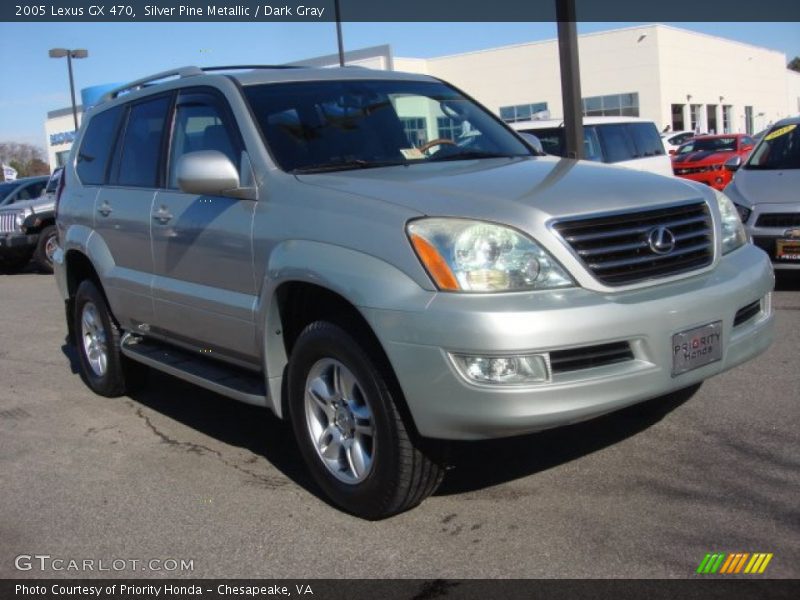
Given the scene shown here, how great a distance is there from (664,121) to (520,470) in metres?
47.2

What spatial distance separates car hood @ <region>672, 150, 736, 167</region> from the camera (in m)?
21.4

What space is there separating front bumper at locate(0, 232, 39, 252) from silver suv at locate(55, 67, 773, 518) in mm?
11579

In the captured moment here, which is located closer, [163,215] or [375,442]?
[375,442]

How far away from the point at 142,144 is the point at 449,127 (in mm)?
1899

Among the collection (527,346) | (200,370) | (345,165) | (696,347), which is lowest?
(200,370)

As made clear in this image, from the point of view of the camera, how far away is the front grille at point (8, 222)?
15648 millimetres

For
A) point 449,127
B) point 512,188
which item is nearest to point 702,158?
point 449,127

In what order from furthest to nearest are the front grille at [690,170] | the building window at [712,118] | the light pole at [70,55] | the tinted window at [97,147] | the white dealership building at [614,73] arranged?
the building window at [712,118]
the white dealership building at [614,73]
the light pole at [70,55]
the front grille at [690,170]
the tinted window at [97,147]

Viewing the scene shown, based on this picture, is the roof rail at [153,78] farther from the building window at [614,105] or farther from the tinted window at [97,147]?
the building window at [614,105]

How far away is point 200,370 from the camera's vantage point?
4684 mm

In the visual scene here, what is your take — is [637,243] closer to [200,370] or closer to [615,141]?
[200,370]

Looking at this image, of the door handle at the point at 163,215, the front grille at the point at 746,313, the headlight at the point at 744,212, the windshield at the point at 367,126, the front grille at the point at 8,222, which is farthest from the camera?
the front grille at the point at 8,222

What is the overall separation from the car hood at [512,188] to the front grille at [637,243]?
0.05m

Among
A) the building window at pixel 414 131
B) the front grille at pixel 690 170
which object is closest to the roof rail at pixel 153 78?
the building window at pixel 414 131
